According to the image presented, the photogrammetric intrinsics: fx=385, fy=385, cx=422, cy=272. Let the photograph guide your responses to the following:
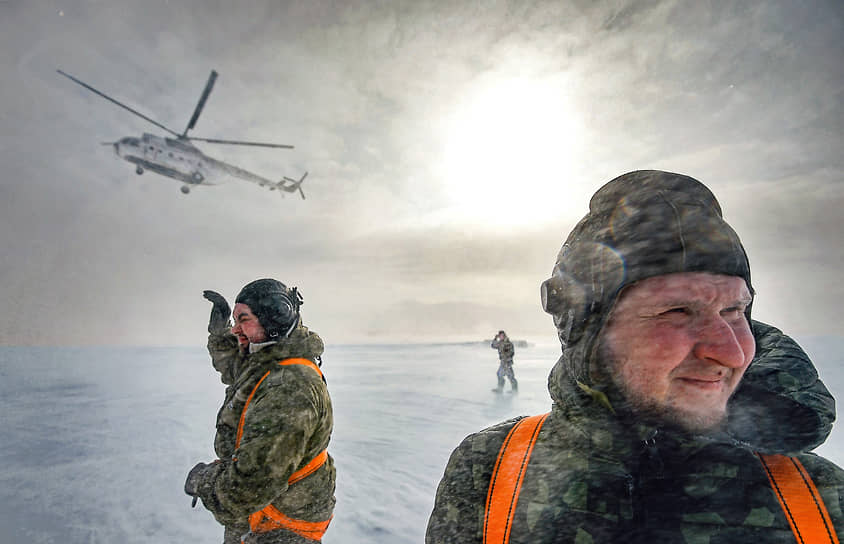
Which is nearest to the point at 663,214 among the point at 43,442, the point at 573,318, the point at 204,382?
the point at 573,318

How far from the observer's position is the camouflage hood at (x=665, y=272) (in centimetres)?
93

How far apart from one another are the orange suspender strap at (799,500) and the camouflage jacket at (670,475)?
0.05 ft

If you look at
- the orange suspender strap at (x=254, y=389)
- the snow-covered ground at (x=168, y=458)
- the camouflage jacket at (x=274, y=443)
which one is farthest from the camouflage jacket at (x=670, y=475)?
the snow-covered ground at (x=168, y=458)

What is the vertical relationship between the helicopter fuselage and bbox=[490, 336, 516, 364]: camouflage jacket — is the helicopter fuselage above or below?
above

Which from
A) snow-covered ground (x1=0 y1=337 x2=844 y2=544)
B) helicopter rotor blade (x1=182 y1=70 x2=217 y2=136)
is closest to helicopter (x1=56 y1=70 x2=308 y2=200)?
helicopter rotor blade (x1=182 y1=70 x2=217 y2=136)

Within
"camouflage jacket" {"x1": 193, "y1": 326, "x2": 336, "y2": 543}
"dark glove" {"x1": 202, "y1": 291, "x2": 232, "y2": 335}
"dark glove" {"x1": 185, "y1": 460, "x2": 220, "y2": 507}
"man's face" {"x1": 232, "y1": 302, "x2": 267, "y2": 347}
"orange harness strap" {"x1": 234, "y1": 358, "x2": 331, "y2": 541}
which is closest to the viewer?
"camouflage jacket" {"x1": 193, "y1": 326, "x2": 336, "y2": 543}

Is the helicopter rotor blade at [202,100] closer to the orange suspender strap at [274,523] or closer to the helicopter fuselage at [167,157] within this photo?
the helicopter fuselage at [167,157]

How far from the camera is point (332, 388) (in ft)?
51.3

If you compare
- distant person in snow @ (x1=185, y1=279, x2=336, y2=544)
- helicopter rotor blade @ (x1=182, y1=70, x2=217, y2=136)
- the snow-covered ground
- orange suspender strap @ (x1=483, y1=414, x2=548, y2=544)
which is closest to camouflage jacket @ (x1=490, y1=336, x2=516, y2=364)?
the snow-covered ground

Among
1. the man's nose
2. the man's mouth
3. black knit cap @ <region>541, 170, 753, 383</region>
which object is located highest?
black knit cap @ <region>541, 170, 753, 383</region>

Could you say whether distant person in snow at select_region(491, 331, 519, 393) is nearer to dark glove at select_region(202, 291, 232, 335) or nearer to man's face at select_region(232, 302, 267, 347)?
dark glove at select_region(202, 291, 232, 335)

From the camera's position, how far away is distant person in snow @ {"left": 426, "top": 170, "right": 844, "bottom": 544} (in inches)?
34.9

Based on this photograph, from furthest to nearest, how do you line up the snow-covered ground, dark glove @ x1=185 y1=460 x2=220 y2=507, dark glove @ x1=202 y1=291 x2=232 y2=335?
the snow-covered ground, dark glove @ x1=202 y1=291 x2=232 y2=335, dark glove @ x1=185 y1=460 x2=220 y2=507

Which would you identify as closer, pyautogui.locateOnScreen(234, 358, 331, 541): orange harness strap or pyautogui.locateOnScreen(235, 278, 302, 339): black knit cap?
pyautogui.locateOnScreen(234, 358, 331, 541): orange harness strap
